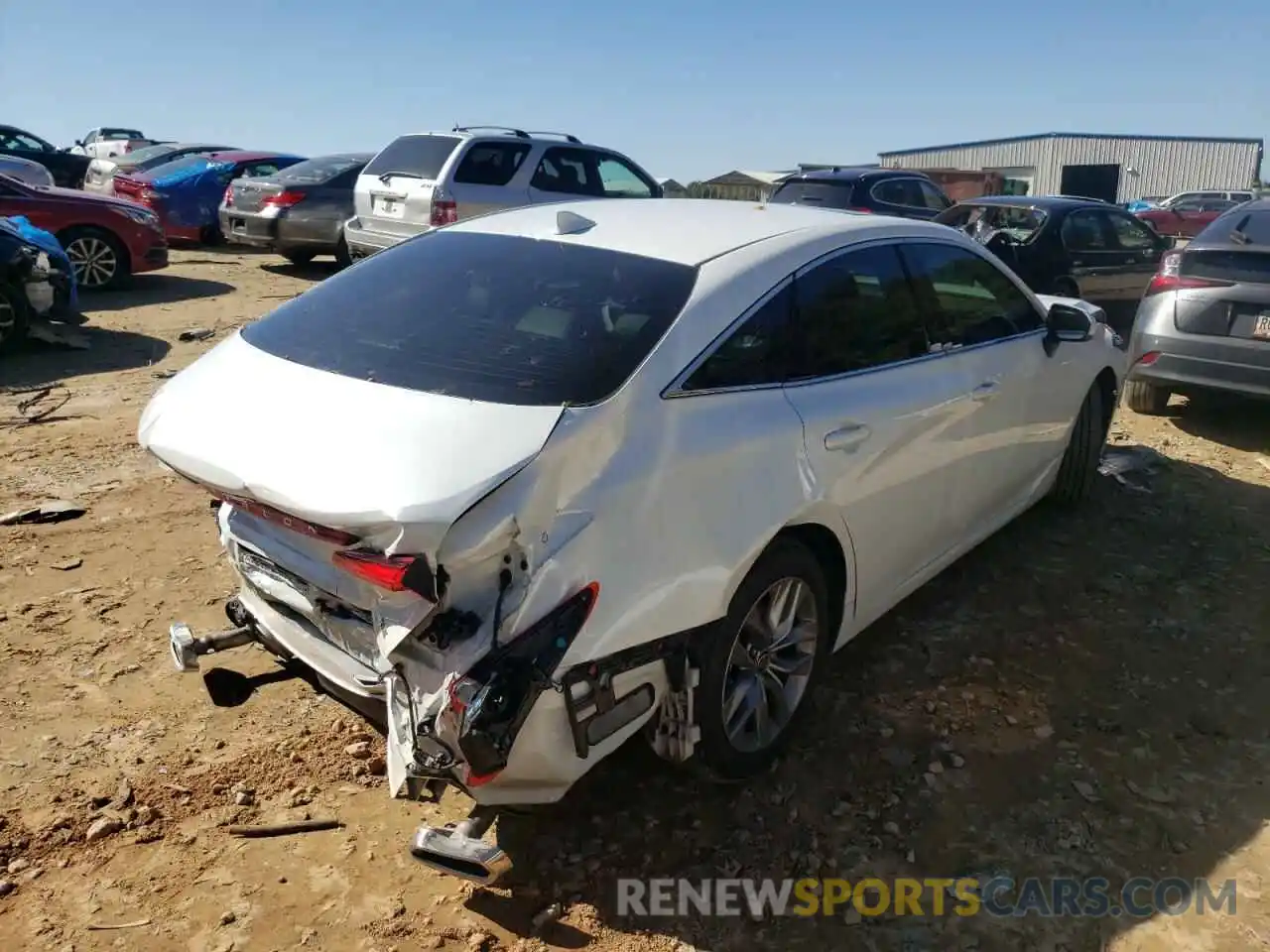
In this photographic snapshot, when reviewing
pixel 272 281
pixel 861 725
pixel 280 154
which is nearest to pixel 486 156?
pixel 272 281

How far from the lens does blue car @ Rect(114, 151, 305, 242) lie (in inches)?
598

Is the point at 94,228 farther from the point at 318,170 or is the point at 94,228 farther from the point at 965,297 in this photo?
the point at 965,297

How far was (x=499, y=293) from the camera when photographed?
9.83ft

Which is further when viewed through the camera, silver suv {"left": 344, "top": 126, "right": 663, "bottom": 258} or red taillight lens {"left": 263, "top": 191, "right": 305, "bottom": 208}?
red taillight lens {"left": 263, "top": 191, "right": 305, "bottom": 208}

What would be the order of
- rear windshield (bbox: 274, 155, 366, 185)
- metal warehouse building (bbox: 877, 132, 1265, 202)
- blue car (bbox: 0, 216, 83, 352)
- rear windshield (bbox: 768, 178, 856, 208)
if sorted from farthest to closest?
metal warehouse building (bbox: 877, 132, 1265, 202)
rear windshield (bbox: 274, 155, 366, 185)
rear windshield (bbox: 768, 178, 856, 208)
blue car (bbox: 0, 216, 83, 352)

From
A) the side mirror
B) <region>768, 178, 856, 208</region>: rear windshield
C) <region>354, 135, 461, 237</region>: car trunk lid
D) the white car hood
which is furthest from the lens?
<region>768, 178, 856, 208</region>: rear windshield

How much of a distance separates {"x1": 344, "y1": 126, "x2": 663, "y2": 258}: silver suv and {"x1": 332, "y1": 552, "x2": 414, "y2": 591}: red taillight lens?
330 inches

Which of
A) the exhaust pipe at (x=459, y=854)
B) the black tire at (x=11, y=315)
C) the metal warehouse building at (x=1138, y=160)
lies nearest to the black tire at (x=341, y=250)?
the black tire at (x=11, y=315)

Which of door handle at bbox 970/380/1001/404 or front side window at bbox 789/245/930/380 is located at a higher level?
front side window at bbox 789/245/930/380

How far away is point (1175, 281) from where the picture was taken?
684 cm

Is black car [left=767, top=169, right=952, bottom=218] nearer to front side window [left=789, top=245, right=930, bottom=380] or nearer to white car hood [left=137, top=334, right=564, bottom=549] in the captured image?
front side window [left=789, top=245, right=930, bottom=380]

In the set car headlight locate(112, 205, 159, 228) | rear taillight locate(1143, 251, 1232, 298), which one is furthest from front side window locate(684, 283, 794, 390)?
car headlight locate(112, 205, 159, 228)

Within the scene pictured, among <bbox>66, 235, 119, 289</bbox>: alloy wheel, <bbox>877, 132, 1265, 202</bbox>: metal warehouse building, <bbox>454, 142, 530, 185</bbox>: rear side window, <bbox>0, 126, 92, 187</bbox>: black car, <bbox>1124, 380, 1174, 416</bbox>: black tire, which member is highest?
<bbox>877, 132, 1265, 202</bbox>: metal warehouse building

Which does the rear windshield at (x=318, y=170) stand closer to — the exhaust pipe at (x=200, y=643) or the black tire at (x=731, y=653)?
the exhaust pipe at (x=200, y=643)
